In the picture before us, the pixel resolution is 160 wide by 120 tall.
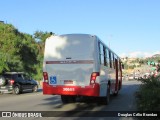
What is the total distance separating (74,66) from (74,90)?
107 cm

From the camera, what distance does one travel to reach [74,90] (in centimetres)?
1619

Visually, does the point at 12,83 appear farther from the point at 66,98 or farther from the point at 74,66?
the point at 74,66

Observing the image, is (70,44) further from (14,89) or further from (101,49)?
(14,89)

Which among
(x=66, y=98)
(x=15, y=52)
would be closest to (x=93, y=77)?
(x=66, y=98)

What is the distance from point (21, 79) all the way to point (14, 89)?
1211 mm

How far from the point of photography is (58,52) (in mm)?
17000

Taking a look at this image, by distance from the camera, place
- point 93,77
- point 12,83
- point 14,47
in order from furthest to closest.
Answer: point 14,47, point 12,83, point 93,77

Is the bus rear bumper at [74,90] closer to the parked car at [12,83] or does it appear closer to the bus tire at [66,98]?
the bus tire at [66,98]

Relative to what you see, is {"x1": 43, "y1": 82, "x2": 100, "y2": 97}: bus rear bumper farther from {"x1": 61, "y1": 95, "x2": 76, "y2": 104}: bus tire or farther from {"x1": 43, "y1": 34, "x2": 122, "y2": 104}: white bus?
{"x1": 61, "y1": 95, "x2": 76, "y2": 104}: bus tire

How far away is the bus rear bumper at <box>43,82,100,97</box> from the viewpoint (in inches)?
627

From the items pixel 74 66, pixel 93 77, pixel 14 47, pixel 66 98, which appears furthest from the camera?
pixel 14 47

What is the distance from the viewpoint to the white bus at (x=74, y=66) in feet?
52.9

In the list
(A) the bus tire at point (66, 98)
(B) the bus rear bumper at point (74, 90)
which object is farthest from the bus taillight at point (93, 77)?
(A) the bus tire at point (66, 98)

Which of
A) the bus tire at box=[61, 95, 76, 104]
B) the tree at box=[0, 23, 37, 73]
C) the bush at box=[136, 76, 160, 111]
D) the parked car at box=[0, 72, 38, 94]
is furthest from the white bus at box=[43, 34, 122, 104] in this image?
the tree at box=[0, 23, 37, 73]
